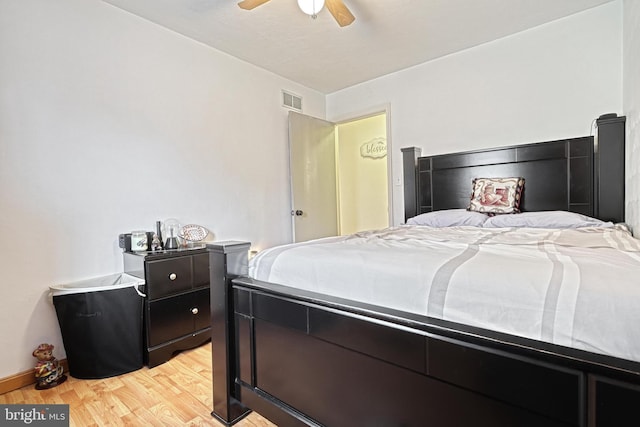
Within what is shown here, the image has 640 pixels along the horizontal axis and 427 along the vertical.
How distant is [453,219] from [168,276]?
2.26 meters

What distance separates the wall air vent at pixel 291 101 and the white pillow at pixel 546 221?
248 cm

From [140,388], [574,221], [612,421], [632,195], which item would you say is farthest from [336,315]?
[632,195]

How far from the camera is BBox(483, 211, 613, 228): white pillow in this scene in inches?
85.2

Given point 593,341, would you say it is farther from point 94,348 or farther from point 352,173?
point 352,173

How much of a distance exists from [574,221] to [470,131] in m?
1.30

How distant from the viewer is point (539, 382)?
0.73 metres

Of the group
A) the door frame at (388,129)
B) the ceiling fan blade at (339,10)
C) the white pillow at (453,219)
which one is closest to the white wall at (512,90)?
the door frame at (388,129)

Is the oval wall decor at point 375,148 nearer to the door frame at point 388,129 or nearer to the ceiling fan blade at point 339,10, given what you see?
the door frame at point 388,129

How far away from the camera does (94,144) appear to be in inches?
86.7

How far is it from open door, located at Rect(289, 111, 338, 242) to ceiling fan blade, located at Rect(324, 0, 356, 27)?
60.7 inches

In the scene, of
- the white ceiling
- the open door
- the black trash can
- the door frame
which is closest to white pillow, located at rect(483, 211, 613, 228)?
the door frame

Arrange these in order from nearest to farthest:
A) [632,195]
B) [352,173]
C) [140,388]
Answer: [140,388], [632,195], [352,173]

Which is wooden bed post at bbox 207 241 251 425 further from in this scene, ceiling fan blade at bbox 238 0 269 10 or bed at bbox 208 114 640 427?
ceiling fan blade at bbox 238 0 269 10

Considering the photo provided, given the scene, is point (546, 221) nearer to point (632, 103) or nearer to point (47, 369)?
point (632, 103)
